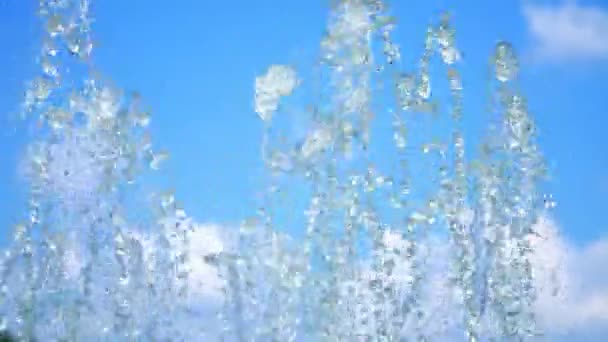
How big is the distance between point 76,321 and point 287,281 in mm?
4443

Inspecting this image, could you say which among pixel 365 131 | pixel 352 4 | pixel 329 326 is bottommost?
pixel 329 326

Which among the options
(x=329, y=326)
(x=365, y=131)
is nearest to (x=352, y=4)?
(x=365, y=131)

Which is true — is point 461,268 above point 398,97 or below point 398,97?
below

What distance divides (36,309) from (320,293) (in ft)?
20.2

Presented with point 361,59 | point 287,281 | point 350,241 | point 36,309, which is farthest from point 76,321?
point 361,59

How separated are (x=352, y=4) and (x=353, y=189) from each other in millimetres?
3796

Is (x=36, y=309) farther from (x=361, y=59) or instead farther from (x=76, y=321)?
(x=361, y=59)

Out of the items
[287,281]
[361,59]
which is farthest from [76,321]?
[361,59]

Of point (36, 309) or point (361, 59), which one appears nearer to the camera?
point (361, 59)

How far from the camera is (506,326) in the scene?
20.4 meters

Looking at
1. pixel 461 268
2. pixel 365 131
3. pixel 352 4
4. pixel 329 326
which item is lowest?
pixel 329 326

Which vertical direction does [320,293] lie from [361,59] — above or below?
below

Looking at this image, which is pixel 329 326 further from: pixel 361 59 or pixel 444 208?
pixel 361 59

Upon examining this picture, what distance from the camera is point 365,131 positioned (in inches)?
792
